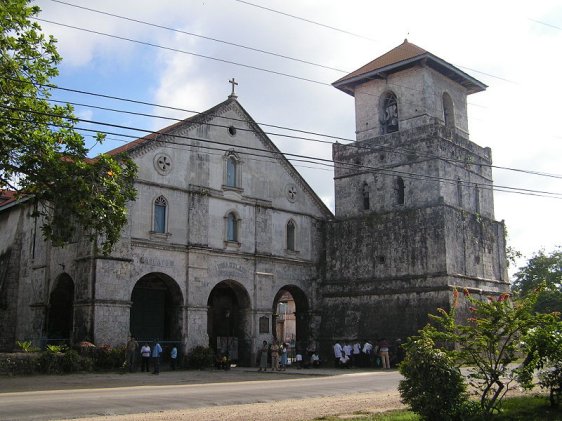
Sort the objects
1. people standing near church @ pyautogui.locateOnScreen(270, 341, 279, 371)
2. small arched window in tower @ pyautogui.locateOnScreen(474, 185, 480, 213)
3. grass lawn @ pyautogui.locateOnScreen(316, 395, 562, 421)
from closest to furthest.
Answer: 1. grass lawn @ pyautogui.locateOnScreen(316, 395, 562, 421)
2. people standing near church @ pyautogui.locateOnScreen(270, 341, 279, 371)
3. small arched window in tower @ pyautogui.locateOnScreen(474, 185, 480, 213)

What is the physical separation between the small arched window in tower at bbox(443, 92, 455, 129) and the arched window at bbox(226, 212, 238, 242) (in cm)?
1261

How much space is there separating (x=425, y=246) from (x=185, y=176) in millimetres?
11620

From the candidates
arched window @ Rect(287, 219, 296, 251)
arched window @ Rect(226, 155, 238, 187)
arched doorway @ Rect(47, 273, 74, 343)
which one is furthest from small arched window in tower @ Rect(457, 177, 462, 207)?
arched doorway @ Rect(47, 273, 74, 343)

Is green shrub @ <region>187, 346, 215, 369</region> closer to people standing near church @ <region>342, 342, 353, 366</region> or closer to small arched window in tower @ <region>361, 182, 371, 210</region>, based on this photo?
people standing near church @ <region>342, 342, 353, 366</region>

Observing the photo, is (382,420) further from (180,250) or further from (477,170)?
(477,170)

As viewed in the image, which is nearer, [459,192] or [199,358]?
[199,358]

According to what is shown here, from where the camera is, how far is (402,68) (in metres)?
33.1

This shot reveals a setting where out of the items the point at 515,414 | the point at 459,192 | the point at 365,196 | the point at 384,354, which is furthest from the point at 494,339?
the point at 365,196

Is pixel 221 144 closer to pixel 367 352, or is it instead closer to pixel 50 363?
pixel 50 363

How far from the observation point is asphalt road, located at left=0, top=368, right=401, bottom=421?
1309 cm

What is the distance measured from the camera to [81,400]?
14500 mm

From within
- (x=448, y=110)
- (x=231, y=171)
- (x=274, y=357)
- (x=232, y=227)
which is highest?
(x=448, y=110)

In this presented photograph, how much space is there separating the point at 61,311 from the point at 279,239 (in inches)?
424

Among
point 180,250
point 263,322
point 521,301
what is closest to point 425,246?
point 263,322
